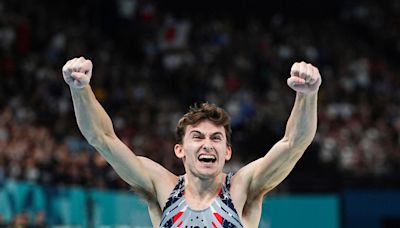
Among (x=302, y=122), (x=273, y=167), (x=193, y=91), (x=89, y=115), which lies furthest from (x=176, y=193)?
(x=193, y=91)

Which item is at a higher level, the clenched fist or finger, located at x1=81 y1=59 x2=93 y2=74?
the clenched fist

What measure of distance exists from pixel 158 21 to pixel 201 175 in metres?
18.9

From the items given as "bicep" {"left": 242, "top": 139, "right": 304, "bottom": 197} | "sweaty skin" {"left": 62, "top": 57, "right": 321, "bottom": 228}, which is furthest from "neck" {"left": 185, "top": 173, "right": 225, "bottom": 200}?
"bicep" {"left": 242, "top": 139, "right": 304, "bottom": 197}

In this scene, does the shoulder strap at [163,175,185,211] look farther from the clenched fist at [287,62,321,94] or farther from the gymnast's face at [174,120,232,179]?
the clenched fist at [287,62,321,94]

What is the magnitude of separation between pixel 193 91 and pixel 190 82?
1.27 feet

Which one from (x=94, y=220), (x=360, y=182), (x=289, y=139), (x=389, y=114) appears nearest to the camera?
(x=289, y=139)

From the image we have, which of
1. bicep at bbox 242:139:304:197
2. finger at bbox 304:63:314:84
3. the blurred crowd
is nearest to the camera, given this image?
finger at bbox 304:63:314:84

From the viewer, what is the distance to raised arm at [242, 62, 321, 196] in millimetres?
5938

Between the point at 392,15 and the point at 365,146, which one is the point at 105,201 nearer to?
the point at 365,146

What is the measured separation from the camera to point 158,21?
82.3 ft

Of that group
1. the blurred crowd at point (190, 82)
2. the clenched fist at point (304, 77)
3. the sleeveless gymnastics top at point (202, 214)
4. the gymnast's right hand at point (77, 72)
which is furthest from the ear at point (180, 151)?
the blurred crowd at point (190, 82)

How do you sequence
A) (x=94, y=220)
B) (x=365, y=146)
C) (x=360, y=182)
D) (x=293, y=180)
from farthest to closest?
(x=365, y=146)
(x=360, y=182)
(x=293, y=180)
(x=94, y=220)

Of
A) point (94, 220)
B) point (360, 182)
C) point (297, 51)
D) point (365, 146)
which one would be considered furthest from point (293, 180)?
point (297, 51)

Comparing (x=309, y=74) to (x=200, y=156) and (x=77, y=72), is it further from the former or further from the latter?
(x=77, y=72)
